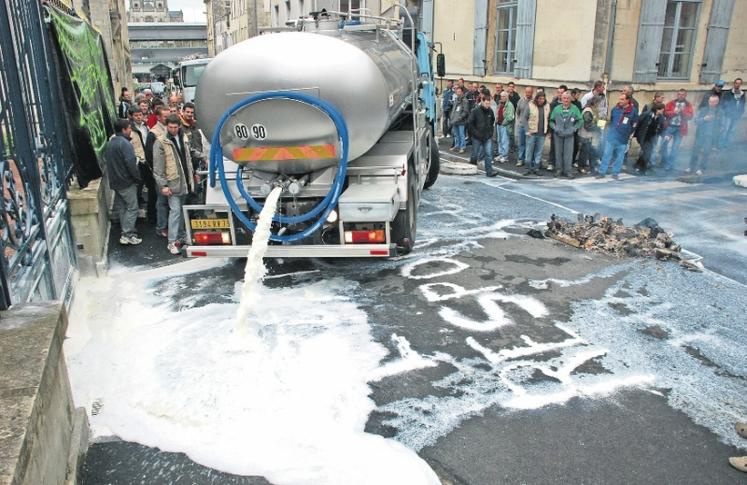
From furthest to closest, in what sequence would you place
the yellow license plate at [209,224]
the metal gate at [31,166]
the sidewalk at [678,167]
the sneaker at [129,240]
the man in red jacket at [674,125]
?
the man in red jacket at [674,125]
the sidewalk at [678,167]
the sneaker at [129,240]
the yellow license plate at [209,224]
the metal gate at [31,166]

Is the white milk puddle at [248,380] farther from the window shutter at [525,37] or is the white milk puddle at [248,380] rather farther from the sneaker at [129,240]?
the window shutter at [525,37]

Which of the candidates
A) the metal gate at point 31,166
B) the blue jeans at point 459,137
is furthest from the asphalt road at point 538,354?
the blue jeans at point 459,137

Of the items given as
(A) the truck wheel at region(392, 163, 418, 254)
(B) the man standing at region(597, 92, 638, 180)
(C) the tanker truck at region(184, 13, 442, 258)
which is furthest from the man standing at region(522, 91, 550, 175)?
(A) the truck wheel at region(392, 163, 418, 254)

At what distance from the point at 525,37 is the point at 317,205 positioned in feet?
36.6

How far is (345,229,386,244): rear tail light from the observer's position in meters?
6.15

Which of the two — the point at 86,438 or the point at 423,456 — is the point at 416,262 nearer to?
the point at 423,456

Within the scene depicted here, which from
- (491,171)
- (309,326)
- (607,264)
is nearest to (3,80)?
(309,326)

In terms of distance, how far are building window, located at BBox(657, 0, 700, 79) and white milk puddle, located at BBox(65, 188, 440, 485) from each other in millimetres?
11666

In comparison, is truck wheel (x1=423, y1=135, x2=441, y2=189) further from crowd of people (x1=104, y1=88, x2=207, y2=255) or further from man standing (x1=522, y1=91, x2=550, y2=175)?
crowd of people (x1=104, y1=88, x2=207, y2=255)

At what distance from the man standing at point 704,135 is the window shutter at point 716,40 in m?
2.17

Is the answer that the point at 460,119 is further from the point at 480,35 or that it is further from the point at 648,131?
the point at 648,131

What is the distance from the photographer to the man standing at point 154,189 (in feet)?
25.1

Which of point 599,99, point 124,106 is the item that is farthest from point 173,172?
point 599,99

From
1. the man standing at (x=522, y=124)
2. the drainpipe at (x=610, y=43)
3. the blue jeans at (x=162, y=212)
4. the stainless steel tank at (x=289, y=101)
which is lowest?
the blue jeans at (x=162, y=212)
